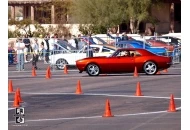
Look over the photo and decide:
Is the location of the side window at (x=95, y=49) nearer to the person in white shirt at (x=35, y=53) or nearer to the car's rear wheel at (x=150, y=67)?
the person in white shirt at (x=35, y=53)

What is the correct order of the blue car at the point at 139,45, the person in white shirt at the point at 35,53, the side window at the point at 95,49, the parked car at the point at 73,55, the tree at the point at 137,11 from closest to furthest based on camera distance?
the parked car at the point at 73,55 → the person in white shirt at the point at 35,53 → the side window at the point at 95,49 → the blue car at the point at 139,45 → the tree at the point at 137,11

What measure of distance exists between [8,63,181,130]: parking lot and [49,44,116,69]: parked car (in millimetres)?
5314

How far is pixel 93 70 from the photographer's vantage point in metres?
30.8

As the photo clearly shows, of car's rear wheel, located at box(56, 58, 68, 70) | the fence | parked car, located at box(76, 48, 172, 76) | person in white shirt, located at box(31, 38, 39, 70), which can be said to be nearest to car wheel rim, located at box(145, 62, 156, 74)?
parked car, located at box(76, 48, 172, 76)

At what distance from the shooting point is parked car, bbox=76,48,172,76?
3042 centimetres

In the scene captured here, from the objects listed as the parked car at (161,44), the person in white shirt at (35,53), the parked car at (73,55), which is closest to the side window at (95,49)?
the parked car at (73,55)

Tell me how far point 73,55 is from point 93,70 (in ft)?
19.3

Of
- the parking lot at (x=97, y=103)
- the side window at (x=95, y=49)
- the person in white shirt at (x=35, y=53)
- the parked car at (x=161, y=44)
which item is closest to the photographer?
the parking lot at (x=97, y=103)

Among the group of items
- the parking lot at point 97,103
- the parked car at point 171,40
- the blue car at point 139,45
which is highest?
the parked car at point 171,40

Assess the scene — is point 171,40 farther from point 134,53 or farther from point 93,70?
point 93,70

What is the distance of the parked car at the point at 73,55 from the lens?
36.4m

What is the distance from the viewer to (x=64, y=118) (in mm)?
16406

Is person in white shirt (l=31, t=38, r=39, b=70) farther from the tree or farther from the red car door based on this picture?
the tree

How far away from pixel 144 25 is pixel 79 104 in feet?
154
